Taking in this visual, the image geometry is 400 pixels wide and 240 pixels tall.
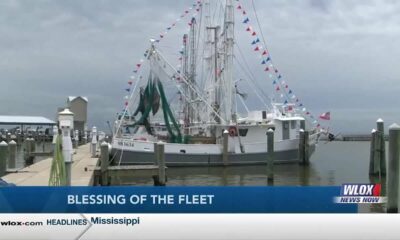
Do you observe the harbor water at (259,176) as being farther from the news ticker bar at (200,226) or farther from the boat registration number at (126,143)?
the news ticker bar at (200,226)

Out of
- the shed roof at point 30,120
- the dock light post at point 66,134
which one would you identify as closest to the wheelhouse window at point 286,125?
the shed roof at point 30,120

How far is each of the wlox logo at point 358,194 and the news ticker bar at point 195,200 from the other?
0.17 feet

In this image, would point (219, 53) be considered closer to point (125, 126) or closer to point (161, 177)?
point (125, 126)

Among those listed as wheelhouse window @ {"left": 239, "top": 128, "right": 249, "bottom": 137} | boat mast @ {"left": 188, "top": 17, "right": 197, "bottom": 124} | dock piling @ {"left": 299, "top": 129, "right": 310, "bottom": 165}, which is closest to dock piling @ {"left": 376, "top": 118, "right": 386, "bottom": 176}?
dock piling @ {"left": 299, "top": 129, "right": 310, "bottom": 165}

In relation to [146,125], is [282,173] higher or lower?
lower

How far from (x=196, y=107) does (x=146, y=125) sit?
14.1 ft

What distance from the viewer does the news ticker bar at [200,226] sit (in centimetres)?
426

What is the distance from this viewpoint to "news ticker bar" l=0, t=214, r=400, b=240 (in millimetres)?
4262

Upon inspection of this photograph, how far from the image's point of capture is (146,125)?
22203 millimetres

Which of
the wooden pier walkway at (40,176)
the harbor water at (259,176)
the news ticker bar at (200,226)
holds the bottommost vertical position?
the harbor water at (259,176)

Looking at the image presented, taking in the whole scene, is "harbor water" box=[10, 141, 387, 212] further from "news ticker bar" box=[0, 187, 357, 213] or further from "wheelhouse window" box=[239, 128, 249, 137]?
"news ticker bar" box=[0, 187, 357, 213]

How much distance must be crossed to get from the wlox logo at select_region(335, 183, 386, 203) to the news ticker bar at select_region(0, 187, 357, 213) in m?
0.05

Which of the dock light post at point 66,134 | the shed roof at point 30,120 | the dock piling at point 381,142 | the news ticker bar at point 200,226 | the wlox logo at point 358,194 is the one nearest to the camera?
the news ticker bar at point 200,226

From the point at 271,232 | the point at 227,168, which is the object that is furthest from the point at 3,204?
the point at 227,168
